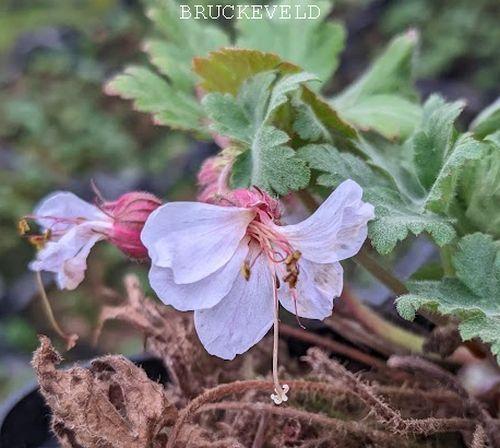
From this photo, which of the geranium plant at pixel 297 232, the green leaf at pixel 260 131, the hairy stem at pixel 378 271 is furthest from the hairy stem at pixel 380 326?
the green leaf at pixel 260 131

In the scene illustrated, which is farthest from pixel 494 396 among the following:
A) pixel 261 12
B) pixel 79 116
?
pixel 79 116

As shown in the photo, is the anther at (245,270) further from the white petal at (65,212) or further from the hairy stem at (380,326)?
the hairy stem at (380,326)

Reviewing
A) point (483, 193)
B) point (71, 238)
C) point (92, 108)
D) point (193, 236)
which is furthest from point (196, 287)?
point (92, 108)

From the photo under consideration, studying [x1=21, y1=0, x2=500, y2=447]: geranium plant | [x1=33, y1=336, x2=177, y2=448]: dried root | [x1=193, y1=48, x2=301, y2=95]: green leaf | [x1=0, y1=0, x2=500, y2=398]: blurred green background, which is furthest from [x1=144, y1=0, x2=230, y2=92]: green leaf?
[x1=0, y1=0, x2=500, y2=398]: blurred green background

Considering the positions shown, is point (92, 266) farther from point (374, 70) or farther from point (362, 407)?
point (362, 407)

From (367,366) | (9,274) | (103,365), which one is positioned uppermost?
(103,365)

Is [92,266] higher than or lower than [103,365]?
lower
